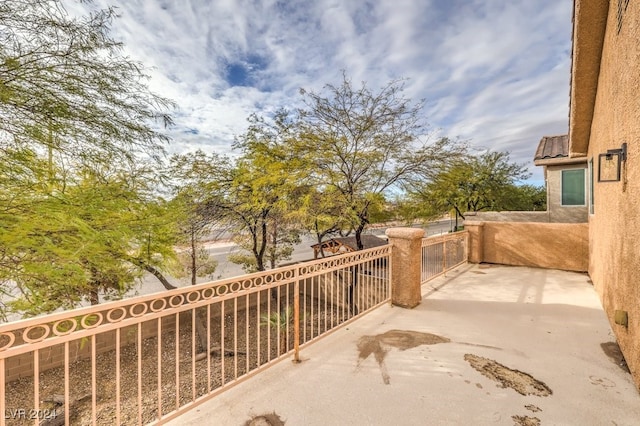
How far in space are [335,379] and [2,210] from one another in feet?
13.2

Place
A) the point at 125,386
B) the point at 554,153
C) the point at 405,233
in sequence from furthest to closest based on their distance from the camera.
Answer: the point at 554,153, the point at 125,386, the point at 405,233

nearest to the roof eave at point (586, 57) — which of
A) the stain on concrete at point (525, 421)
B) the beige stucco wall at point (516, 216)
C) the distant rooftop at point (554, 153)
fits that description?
the distant rooftop at point (554, 153)

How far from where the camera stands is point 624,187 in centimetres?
329

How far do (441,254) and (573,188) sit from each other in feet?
25.4

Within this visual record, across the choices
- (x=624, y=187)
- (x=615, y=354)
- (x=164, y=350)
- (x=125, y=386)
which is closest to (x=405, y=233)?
(x=624, y=187)

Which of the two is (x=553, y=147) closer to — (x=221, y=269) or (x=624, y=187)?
(x=624, y=187)

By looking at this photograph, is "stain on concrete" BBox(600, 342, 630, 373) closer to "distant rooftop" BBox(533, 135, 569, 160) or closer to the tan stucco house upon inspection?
the tan stucco house

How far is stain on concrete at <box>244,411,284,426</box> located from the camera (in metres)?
2.19

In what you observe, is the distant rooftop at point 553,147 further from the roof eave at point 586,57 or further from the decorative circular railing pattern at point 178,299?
the decorative circular railing pattern at point 178,299

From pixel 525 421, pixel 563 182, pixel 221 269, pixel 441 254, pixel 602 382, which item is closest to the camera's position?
pixel 525 421

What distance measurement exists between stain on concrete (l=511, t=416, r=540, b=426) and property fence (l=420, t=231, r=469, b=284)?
12.3 feet

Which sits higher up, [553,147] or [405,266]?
[553,147]

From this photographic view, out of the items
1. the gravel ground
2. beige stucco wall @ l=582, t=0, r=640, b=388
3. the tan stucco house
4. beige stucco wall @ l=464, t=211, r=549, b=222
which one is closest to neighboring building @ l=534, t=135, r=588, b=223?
beige stucco wall @ l=464, t=211, r=549, b=222

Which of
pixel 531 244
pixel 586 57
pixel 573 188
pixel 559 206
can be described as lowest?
pixel 531 244
